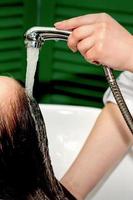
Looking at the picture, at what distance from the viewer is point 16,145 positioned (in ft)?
3.10

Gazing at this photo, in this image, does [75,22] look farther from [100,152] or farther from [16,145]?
[100,152]

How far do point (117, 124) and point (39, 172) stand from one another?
481mm

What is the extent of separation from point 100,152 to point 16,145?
1.76 feet

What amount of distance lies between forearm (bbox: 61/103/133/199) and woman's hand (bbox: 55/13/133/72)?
36cm

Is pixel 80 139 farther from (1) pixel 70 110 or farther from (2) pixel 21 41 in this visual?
(2) pixel 21 41

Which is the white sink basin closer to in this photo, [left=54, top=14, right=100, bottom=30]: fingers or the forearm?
the forearm

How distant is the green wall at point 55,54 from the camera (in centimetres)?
178

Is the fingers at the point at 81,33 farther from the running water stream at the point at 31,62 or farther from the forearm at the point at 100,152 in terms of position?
the forearm at the point at 100,152

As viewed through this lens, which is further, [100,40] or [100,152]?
[100,152]

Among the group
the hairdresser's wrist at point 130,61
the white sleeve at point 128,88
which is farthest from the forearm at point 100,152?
the hairdresser's wrist at point 130,61

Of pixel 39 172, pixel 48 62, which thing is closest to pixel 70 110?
pixel 48 62

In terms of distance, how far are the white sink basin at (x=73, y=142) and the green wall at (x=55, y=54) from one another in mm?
243

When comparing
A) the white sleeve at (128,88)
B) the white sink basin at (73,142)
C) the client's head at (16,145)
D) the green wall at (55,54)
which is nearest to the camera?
the client's head at (16,145)

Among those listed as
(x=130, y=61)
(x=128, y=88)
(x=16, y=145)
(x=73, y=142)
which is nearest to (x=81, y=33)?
(x=130, y=61)
